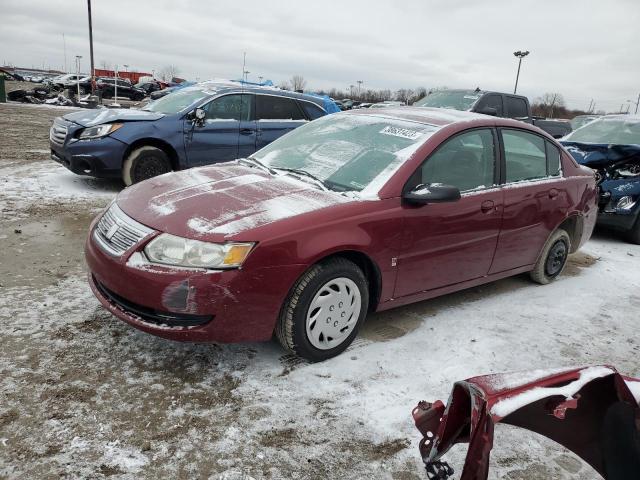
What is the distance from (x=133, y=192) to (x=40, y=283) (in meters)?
1.15

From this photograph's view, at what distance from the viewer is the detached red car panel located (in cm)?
146

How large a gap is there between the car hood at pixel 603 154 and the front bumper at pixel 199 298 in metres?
5.51

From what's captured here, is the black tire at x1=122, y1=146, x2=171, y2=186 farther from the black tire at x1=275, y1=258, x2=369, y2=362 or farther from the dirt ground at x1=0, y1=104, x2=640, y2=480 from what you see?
the black tire at x1=275, y1=258, x2=369, y2=362

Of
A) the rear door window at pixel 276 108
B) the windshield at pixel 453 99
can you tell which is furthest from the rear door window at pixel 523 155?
the windshield at pixel 453 99

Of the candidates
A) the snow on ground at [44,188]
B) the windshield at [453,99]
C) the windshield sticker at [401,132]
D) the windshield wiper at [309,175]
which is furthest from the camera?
the windshield at [453,99]

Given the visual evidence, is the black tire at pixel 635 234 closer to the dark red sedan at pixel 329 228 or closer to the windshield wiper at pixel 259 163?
the dark red sedan at pixel 329 228

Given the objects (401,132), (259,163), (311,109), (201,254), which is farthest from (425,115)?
(311,109)

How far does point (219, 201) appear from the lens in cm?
314

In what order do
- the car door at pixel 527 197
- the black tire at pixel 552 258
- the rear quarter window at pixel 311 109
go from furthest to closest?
the rear quarter window at pixel 311 109 < the black tire at pixel 552 258 < the car door at pixel 527 197

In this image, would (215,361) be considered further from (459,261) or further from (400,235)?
(459,261)

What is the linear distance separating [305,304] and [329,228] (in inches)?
18.1

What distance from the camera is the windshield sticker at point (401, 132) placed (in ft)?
12.1

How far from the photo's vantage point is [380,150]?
3625mm

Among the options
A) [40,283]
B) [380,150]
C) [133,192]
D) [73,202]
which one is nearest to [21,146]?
[73,202]
